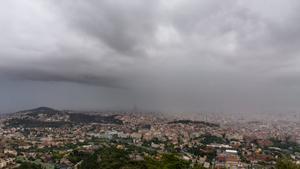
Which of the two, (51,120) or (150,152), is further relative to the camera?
(51,120)

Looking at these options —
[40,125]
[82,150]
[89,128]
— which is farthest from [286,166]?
[40,125]

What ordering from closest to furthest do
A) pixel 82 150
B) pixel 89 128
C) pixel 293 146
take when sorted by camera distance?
pixel 82 150
pixel 293 146
pixel 89 128

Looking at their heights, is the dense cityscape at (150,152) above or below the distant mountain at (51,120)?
below

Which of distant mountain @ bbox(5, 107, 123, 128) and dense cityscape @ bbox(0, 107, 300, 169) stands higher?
distant mountain @ bbox(5, 107, 123, 128)

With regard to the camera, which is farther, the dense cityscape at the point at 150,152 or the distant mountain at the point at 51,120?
the distant mountain at the point at 51,120

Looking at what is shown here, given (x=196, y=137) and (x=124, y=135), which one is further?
(x=124, y=135)

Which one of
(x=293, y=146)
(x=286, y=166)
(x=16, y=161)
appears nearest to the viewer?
(x=286, y=166)

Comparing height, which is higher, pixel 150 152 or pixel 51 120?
pixel 51 120

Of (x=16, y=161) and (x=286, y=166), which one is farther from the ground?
(x=286, y=166)

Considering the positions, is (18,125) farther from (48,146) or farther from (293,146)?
(293,146)

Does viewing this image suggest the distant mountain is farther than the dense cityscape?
Yes
